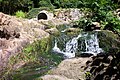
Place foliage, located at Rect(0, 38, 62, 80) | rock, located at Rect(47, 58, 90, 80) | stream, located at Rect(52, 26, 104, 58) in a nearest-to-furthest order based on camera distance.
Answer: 1. rock, located at Rect(47, 58, 90, 80)
2. foliage, located at Rect(0, 38, 62, 80)
3. stream, located at Rect(52, 26, 104, 58)

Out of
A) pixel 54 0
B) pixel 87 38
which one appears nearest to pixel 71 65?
pixel 87 38

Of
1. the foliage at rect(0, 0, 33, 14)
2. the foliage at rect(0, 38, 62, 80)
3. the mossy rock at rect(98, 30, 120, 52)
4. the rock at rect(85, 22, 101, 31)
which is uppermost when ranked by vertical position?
the foliage at rect(0, 0, 33, 14)

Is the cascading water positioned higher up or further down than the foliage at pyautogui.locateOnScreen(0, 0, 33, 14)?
further down

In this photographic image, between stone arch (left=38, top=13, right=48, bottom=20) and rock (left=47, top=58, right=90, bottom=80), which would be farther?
stone arch (left=38, top=13, right=48, bottom=20)

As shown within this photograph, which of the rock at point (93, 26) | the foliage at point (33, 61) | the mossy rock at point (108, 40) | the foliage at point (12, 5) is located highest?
the foliage at point (12, 5)

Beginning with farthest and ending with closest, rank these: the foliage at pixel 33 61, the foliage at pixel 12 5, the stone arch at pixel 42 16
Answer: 1. the foliage at pixel 12 5
2. the stone arch at pixel 42 16
3. the foliage at pixel 33 61

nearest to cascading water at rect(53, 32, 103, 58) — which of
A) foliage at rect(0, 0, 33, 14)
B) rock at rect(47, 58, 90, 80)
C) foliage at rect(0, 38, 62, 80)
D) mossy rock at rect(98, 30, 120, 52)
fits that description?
mossy rock at rect(98, 30, 120, 52)

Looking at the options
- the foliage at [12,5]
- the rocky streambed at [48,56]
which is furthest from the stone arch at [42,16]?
the rocky streambed at [48,56]

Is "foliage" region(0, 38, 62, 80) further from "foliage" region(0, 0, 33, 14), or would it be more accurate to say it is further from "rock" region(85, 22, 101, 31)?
"foliage" region(0, 0, 33, 14)

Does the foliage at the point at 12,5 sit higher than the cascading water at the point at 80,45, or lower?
higher

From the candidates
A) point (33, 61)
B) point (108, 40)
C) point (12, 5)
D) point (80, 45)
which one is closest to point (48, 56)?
point (33, 61)

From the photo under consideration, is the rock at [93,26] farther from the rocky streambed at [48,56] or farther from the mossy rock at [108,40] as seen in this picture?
the mossy rock at [108,40]

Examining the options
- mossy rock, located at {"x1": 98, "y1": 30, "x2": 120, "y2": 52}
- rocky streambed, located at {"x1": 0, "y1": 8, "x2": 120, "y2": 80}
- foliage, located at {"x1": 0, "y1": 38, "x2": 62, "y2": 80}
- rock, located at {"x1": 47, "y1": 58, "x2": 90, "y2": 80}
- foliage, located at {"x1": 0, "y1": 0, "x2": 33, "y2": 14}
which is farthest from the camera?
foliage, located at {"x1": 0, "y1": 0, "x2": 33, "y2": 14}

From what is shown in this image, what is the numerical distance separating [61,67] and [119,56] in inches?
93.6
